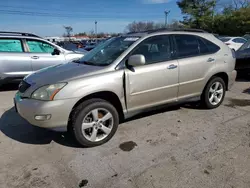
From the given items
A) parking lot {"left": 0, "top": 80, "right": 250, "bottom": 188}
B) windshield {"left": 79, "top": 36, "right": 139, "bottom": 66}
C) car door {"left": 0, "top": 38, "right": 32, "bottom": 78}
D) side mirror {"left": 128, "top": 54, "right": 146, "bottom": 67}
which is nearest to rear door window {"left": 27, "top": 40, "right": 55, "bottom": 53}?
car door {"left": 0, "top": 38, "right": 32, "bottom": 78}

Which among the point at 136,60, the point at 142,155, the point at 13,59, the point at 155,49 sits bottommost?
the point at 142,155

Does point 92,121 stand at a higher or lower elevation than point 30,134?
higher

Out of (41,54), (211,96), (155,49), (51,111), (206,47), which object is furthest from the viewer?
(41,54)

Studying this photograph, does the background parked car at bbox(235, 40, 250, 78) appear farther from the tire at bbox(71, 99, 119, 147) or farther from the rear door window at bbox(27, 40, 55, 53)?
the rear door window at bbox(27, 40, 55, 53)

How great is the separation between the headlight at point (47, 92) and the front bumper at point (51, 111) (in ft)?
0.19

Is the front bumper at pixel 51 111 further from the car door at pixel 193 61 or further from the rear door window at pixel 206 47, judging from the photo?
the rear door window at pixel 206 47

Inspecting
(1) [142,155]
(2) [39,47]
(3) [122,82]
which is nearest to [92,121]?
(3) [122,82]

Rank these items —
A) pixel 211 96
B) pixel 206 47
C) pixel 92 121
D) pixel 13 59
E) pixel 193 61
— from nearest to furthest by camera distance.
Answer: pixel 92 121, pixel 193 61, pixel 206 47, pixel 211 96, pixel 13 59

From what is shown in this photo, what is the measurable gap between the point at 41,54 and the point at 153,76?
14.3 feet

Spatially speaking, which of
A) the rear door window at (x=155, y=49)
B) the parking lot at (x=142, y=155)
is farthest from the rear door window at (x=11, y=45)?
the rear door window at (x=155, y=49)

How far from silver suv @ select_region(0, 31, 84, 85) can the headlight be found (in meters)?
3.65

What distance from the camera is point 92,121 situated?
3041mm

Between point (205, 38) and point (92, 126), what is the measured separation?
285cm

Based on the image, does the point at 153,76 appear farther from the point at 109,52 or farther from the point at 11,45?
the point at 11,45
